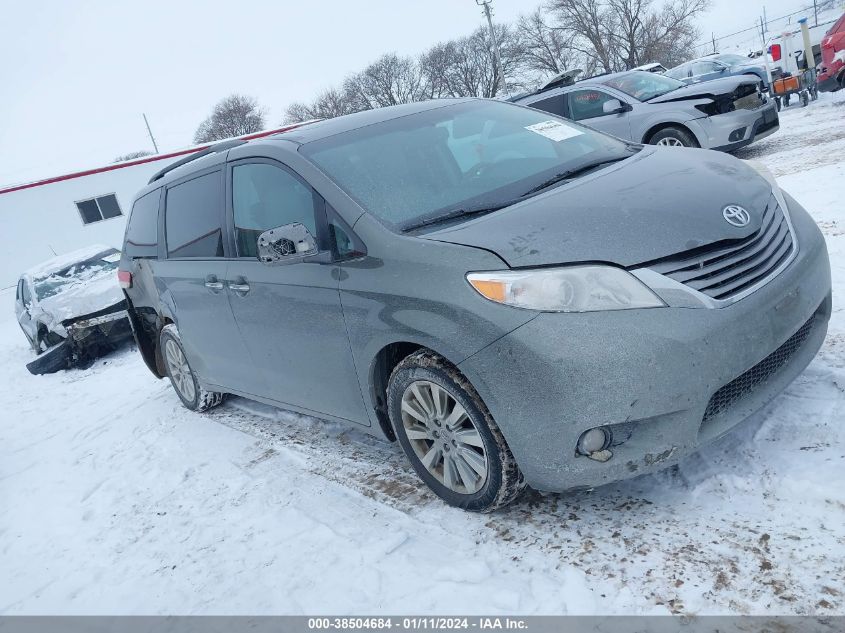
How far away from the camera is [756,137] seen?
10375mm

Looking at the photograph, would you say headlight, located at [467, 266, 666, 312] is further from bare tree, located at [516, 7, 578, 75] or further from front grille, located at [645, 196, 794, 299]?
bare tree, located at [516, 7, 578, 75]

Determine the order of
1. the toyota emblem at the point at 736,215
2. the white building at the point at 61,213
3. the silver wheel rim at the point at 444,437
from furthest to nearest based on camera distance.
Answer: the white building at the point at 61,213
the silver wheel rim at the point at 444,437
the toyota emblem at the point at 736,215

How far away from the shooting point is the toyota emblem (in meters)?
2.77

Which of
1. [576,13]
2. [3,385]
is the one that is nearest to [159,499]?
[3,385]

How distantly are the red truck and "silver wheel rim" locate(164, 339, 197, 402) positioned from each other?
12844 millimetres

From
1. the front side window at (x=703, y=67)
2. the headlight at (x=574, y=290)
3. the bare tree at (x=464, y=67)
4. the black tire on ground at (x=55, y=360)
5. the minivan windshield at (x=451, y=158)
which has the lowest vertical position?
the black tire on ground at (x=55, y=360)

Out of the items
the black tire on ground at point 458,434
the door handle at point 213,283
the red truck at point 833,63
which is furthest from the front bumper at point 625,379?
the red truck at point 833,63

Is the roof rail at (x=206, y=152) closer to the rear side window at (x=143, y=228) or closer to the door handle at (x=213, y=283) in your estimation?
the rear side window at (x=143, y=228)

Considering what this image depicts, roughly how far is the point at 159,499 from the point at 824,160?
8.33 meters

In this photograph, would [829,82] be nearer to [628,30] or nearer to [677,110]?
[677,110]

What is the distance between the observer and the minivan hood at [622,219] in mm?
2623

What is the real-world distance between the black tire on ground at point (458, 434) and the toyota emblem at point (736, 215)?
1243mm

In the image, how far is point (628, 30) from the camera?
59312 mm

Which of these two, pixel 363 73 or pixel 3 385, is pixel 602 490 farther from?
pixel 363 73
